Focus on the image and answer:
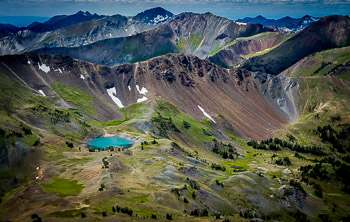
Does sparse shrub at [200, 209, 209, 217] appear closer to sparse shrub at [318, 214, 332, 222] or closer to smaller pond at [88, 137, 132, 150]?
sparse shrub at [318, 214, 332, 222]

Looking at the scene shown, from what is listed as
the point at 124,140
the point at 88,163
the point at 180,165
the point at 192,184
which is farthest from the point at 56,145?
the point at 192,184

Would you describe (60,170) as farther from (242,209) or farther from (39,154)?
(242,209)

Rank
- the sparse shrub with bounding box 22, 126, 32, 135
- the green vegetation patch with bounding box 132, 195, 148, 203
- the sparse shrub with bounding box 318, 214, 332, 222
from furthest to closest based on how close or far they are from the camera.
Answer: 1. the sparse shrub with bounding box 22, 126, 32, 135
2. the sparse shrub with bounding box 318, 214, 332, 222
3. the green vegetation patch with bounding box 132, 195, 148, 203

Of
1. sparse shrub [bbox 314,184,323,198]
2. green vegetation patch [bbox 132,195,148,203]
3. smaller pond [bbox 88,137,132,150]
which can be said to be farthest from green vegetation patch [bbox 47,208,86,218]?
sparse shrub [bbox 314,184,323,198]

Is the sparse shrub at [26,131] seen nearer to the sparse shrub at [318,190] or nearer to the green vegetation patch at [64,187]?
the green vegetation patch at [64,187]

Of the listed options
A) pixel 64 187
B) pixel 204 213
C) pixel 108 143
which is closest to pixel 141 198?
pixel 204 213

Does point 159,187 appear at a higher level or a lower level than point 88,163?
lower
